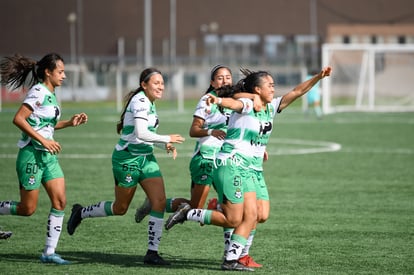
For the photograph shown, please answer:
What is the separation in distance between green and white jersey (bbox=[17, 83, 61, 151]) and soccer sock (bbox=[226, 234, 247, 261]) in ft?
7.43

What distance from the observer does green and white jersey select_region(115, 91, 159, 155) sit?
10031 mm

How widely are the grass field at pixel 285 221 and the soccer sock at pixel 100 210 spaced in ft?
1.46

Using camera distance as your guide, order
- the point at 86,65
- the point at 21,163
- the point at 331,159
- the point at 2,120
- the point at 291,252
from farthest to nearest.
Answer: the point at 86,65 → the point at 2,120 → the point at 331,159 → the point at 291,252 → the point at 21,163

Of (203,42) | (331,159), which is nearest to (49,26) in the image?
(203,42)

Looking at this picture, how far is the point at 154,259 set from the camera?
32.6 feet

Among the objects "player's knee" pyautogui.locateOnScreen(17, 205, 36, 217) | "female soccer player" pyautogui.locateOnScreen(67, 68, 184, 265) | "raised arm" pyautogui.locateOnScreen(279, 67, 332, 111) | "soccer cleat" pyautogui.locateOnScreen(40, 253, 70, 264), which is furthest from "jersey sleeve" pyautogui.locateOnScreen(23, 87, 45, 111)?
"raised arm" pyautogui.locateOnScreen(279, 67, 332, 111)

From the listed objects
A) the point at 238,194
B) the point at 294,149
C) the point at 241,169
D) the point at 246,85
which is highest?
the point at 246,85

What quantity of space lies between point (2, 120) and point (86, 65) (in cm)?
3194

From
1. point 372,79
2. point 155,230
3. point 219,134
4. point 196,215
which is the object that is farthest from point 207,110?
point 372,79

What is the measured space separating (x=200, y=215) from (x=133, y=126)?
1.25 metres

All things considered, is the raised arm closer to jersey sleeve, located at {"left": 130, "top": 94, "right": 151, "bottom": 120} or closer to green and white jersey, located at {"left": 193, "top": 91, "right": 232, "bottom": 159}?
green and white jersey, located at {"left": 193, "top": 91, "right": 232, "bottom": 159}

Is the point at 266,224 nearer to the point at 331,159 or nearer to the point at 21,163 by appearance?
the point at 21,163

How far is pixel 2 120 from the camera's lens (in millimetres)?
37031

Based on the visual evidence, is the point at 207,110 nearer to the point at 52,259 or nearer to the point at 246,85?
the point at 246,85
